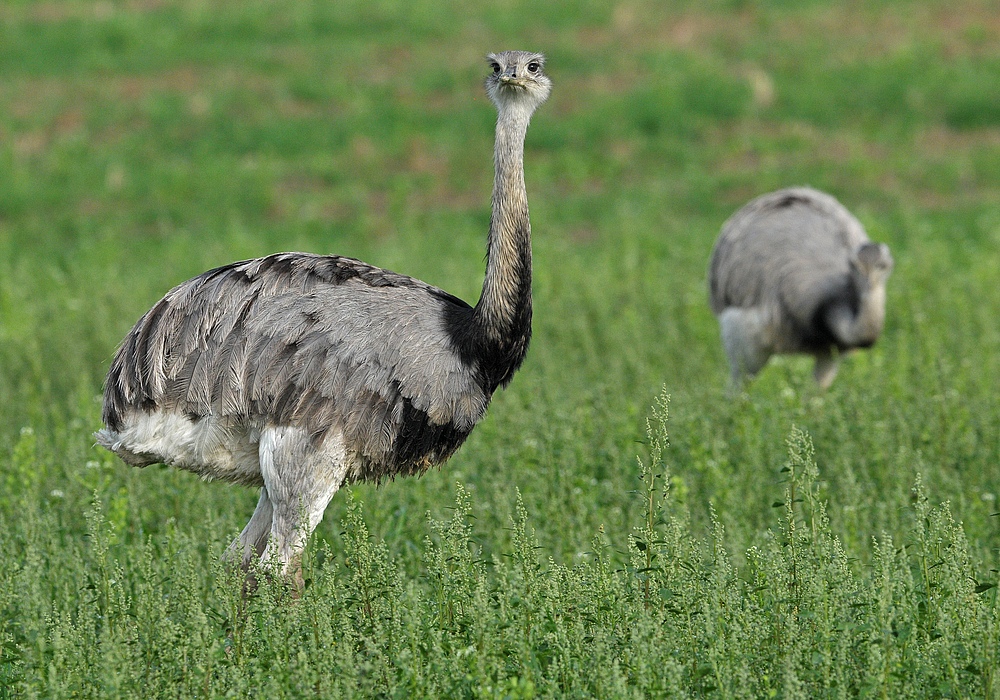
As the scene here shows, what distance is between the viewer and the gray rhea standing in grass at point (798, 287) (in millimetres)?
8969

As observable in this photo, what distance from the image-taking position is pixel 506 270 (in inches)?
206

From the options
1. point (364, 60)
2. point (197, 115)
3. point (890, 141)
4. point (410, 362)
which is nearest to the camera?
point (410, 362)

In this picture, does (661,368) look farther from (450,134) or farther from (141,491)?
(450,134)

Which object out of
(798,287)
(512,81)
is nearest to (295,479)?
(512,81)

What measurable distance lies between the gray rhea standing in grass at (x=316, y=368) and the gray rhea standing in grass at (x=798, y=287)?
3.86m

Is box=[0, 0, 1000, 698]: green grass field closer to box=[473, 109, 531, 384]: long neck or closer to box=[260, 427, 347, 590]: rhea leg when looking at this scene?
box=[260, 427, 347, 590]: rhea leg

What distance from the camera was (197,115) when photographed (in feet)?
62.0

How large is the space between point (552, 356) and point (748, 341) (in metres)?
1.27

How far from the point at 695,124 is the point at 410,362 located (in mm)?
13516

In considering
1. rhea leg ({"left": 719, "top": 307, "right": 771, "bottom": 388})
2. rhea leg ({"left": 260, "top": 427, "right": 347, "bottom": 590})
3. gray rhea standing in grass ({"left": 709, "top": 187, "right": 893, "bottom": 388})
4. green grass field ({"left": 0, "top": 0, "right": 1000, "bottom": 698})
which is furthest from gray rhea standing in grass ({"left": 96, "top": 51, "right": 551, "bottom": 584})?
rhea leg ({"left": 719, "top": 307, "right": 771, "bottom": 388})

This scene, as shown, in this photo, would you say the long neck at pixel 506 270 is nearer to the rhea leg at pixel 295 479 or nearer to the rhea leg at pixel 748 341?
the rhea leg at pixel 295 479

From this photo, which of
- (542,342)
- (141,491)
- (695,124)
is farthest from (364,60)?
(141,491)

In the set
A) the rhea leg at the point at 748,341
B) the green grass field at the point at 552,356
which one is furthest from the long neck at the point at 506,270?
the rhea leg at the point at 748,341

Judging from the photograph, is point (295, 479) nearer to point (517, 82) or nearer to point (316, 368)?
point (316, 368)
